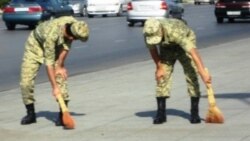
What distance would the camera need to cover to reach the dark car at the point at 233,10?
138 feet

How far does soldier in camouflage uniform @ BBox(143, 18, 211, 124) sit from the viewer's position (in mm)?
9855

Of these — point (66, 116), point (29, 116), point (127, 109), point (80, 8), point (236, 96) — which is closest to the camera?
point (66, 116)

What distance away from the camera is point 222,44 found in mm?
27000

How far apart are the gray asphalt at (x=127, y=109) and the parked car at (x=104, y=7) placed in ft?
105

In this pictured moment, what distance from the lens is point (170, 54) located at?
1040 centimetres

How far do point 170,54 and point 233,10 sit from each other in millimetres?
32685

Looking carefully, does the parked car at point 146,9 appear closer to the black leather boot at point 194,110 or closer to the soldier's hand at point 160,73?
the black leather boot at point 194,110

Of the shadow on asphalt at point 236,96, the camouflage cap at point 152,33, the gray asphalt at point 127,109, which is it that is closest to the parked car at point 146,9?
the gray asphalt at point 127,109

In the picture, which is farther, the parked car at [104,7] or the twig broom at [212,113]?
the parked car at [104,7]

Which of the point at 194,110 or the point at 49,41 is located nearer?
the point at 49,41

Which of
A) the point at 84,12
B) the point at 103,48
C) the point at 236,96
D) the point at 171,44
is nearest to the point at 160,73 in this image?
the point at 171,44

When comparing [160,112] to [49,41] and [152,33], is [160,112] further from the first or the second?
[49,41]

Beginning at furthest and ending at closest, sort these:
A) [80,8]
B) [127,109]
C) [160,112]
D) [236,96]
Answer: [80,8] → [236,96] → [127,109] → [160,112]

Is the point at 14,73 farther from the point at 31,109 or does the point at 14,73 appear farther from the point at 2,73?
the point at 31,109
